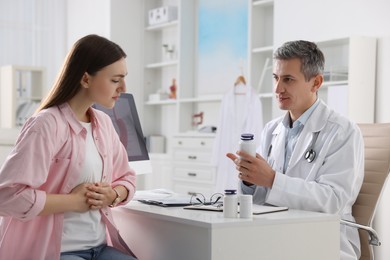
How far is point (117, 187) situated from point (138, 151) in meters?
0.79

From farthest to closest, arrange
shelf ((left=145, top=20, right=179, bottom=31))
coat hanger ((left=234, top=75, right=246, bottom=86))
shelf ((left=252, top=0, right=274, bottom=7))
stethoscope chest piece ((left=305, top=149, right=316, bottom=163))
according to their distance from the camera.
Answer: shelf ((left=145, top=20, right=179, bottom=31)) → coat hanger ((left=234, top=75, right=246, bottom=86)) → shelf ((left=252, top=0, right=274, bottom=7)) → stethoscope chest piece ((left=305, top=149, right=316, bottom=163))

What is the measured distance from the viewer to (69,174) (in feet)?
6.95

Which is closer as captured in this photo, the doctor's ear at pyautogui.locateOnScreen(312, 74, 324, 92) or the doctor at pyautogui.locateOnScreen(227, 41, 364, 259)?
the doctor at pyautogui.locateOnScreen(227, 41, 364, 259)

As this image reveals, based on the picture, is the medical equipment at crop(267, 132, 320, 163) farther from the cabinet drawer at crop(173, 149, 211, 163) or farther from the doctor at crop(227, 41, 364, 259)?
the cabinet drawer at crop(173, 149, 211, 163)

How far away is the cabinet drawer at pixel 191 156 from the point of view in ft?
19.2

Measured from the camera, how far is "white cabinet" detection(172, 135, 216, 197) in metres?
5.81

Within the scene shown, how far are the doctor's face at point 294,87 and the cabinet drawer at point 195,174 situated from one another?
9.90ft

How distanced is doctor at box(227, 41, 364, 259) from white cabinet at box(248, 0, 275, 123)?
2.88 meters

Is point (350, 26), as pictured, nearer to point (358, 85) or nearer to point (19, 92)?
point (358, 85)

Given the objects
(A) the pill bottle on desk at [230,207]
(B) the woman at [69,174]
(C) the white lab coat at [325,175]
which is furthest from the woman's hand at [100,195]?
(C) the white lab coat at [325,175]

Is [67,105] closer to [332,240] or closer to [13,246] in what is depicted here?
[13,246]

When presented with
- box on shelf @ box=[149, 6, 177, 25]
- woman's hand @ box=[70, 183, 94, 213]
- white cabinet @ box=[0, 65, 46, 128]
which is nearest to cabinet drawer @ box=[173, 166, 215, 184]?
box on shelf @ box=[149, 6, 177, 25]

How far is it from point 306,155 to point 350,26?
2333mm

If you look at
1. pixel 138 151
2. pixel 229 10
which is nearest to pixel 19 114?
pixel 229 10
